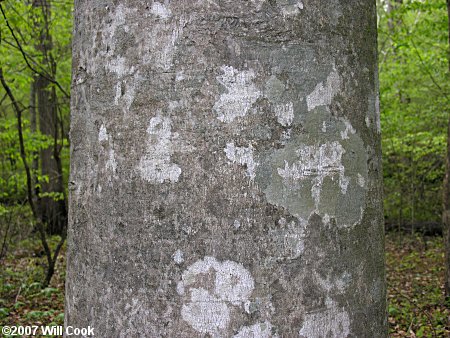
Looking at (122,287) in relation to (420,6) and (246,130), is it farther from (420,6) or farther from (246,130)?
(420,6)

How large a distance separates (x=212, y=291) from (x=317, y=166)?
0.33 m

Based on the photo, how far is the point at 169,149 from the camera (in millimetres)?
900

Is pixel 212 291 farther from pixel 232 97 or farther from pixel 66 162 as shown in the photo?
pixel 66 162

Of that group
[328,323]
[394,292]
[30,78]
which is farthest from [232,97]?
[30,78]

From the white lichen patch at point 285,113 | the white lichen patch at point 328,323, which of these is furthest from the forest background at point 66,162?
the white lichen patch at point 285,113

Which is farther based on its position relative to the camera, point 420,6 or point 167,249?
point 420,6

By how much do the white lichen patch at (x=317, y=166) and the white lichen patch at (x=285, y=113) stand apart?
0.20 feet

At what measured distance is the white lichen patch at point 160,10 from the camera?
91 centimetres

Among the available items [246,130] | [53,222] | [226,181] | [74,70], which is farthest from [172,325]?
[53,222]

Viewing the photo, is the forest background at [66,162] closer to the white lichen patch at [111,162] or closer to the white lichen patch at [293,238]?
the white lichen patch at [293,238]

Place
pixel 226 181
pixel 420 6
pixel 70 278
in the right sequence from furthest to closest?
pixel 420 6
pixel 70 278
pixel 226 181

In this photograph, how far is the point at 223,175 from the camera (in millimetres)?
883

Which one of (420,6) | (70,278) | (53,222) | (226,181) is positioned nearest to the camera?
(226,181)

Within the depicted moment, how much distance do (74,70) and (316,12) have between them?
1.89ft
